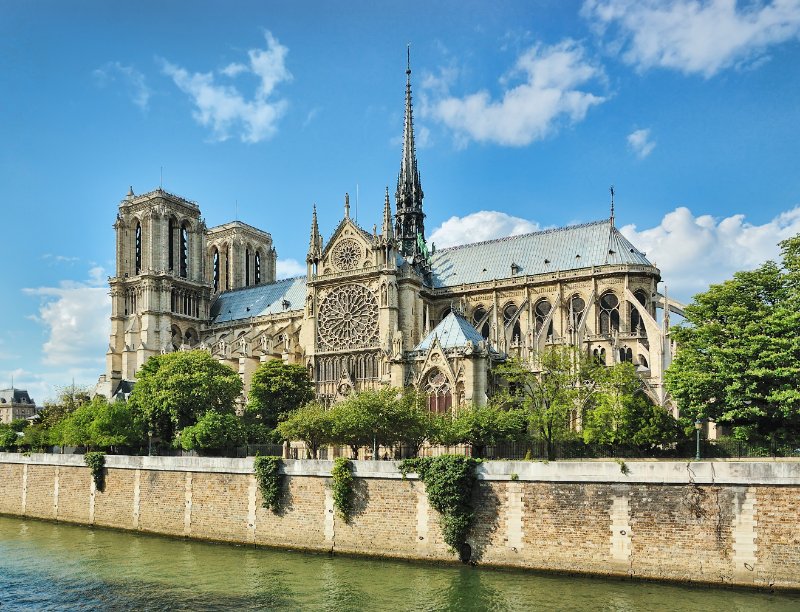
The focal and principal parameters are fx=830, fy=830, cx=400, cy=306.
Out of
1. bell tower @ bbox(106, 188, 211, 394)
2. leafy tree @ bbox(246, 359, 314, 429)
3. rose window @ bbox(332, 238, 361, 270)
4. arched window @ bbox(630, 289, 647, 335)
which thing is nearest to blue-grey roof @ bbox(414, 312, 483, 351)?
leafy tree @ bbox(246, 359, 314, 429)

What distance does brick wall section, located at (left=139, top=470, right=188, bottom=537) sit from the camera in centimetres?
4222

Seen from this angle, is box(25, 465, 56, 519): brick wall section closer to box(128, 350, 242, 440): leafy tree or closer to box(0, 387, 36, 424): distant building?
box(128, 350, 242, 440): leafy tree

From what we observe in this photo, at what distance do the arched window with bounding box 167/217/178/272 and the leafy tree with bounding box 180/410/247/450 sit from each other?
3875 centimetres

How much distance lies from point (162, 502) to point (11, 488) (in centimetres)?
1711

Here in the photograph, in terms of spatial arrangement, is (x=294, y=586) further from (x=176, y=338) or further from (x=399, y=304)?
(x=176, y=338)

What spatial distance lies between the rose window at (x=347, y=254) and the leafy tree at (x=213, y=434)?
20004mm

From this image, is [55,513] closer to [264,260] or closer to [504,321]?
[504,321]

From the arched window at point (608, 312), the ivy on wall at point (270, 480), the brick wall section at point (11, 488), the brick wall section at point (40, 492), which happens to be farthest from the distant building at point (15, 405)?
the ivy on wall at point (270, 480)

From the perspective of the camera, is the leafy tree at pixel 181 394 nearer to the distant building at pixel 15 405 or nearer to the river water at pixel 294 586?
the river water at pixel 294 586

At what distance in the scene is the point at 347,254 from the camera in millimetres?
68562

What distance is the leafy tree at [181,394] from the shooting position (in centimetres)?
5488

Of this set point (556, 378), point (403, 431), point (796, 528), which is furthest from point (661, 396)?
point (796, 528)

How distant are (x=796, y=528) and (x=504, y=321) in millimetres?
40677

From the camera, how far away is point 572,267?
214ft
